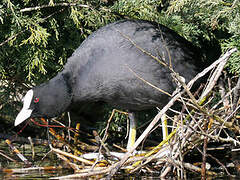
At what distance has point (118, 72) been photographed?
13.6 feet

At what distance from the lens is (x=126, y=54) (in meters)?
4.21

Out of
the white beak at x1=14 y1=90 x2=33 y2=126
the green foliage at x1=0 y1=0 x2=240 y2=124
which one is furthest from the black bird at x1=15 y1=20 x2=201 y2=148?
the green foliage at x1=0 y1=0 x2=240 y2=124

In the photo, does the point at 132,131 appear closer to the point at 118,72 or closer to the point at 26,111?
the point at 118,72

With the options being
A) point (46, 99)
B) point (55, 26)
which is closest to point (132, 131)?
point (46, 99)

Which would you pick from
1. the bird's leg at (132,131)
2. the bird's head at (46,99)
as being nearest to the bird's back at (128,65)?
the bird's head at (46,99)

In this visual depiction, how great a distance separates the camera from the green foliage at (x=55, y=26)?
15.3 ft

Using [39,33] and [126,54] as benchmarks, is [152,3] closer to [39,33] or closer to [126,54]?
[126,54]

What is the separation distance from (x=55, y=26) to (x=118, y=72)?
1.22m

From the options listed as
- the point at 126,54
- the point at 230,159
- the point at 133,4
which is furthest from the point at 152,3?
the point at 230,159

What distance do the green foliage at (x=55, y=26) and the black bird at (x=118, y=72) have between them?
0.38 meters

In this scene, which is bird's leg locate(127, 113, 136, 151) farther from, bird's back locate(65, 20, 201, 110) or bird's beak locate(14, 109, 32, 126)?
bird's beak locate(14, 109, 32, 126)

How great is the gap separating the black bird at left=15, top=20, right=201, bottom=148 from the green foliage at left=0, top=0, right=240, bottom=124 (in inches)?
15.1

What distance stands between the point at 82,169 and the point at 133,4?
7.36ft

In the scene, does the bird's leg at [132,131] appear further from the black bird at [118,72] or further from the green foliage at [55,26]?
the green foliage at [55,26]
